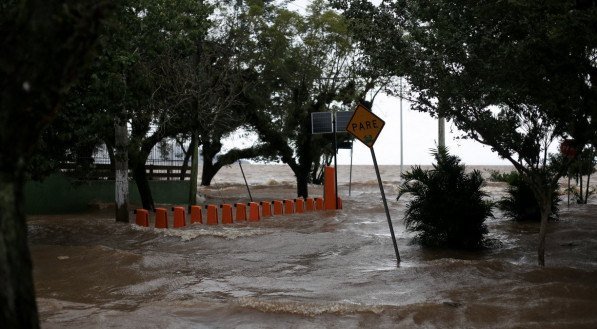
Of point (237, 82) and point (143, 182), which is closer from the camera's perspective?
point (143, 182)

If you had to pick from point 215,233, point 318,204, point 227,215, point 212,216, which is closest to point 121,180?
point 212,216

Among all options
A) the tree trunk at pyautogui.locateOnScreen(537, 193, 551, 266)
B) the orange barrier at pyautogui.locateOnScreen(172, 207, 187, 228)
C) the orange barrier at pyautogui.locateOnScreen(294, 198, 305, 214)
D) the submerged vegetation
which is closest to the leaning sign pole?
the submerged vegetation

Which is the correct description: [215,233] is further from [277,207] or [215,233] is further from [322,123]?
[322,123]

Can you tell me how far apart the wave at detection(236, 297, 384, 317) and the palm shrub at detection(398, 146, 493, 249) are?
5461 mm

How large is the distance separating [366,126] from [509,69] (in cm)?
272

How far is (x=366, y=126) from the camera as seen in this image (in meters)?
11.4

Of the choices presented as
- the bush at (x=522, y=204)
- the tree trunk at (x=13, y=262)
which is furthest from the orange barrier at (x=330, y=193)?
the tree trunk at (x=13, y=262)

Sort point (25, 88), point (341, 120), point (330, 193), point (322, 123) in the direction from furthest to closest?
point (341, 120) < point (322, 123) < point (330, 193) < point (25, 88)

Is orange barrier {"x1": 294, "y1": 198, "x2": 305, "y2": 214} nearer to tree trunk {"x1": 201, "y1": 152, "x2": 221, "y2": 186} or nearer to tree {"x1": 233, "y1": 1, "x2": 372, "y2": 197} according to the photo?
tree {"x1": 233, "y1": 1, "x2": 372, "y2": 197}

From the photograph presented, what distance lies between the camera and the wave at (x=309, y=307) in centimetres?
778

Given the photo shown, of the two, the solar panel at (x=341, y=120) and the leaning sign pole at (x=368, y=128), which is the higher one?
the solar panel at (x=341, y=120)

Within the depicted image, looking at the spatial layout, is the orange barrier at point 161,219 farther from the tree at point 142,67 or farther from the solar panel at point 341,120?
the solar panel at point 341,120

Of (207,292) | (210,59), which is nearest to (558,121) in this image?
(207,292)

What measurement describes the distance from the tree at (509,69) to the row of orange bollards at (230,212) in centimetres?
742
